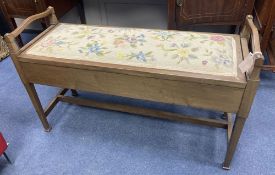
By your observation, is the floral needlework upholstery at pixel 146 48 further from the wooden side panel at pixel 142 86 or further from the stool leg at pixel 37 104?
the stool leg at pixel 37 104

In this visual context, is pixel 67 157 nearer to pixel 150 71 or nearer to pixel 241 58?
pixel 150 71

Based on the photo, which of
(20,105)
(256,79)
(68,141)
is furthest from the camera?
(20,105)

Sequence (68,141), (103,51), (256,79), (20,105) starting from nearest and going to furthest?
(256,79) → (103,51) → (68,141) → (20,105)

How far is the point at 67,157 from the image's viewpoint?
150 cm

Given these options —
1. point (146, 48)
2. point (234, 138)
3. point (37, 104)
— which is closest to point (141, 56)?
point (146, 48)

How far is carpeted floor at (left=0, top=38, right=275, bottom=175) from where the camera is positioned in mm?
1425

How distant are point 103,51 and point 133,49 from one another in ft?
0.51

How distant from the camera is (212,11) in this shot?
1814 millimetres

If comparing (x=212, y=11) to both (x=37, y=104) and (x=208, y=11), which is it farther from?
(x=37, y=104)

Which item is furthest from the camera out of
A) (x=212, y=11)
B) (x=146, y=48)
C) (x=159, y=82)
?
(x=212, y=11)

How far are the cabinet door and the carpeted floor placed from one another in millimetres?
637

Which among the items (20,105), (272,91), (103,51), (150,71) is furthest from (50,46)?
(272,91)

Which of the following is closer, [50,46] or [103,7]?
[50,46]

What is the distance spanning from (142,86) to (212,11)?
981mm
